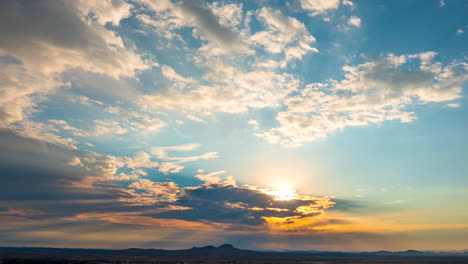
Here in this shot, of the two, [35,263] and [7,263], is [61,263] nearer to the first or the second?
[35,263]

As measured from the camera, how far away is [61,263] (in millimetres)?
151750

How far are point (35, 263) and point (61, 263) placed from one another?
11917 millimetres

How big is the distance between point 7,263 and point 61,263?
78.8 feet

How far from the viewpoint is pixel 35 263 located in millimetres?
150000

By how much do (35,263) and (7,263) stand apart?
39.8ft

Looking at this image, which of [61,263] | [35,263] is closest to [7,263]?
[35,263]

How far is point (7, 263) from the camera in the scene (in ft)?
484
